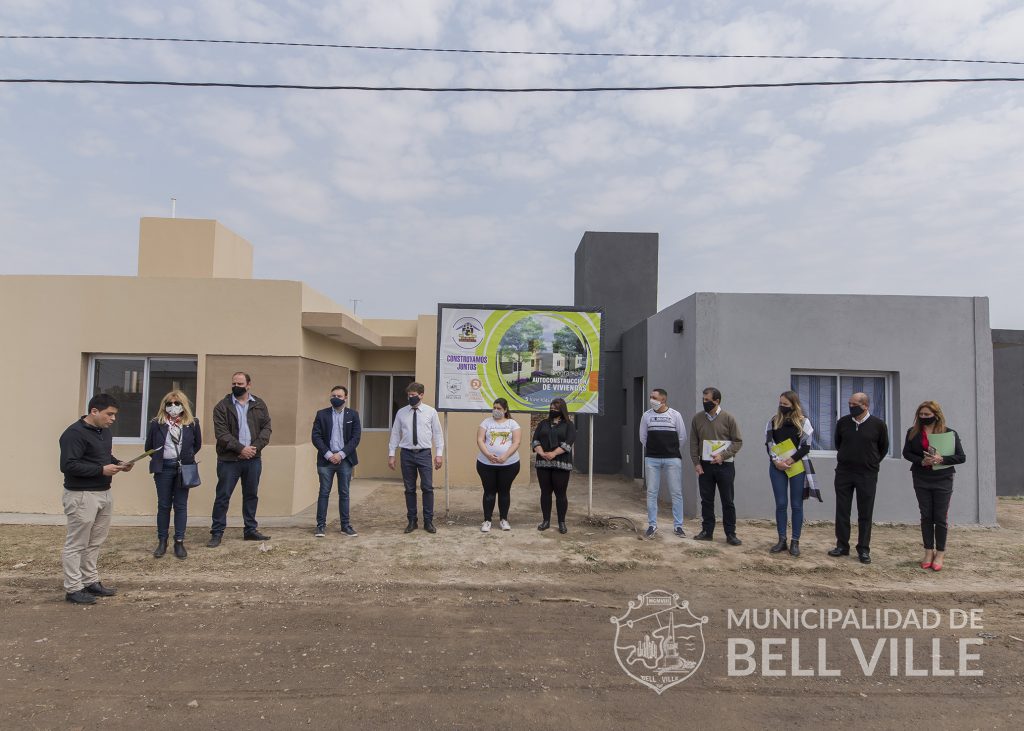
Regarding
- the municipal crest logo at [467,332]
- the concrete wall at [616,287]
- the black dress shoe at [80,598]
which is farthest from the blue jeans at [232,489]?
the concrete wall at [616,287]

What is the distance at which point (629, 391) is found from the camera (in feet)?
44.2

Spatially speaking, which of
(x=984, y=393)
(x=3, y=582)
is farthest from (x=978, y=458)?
(x=3, y=582)

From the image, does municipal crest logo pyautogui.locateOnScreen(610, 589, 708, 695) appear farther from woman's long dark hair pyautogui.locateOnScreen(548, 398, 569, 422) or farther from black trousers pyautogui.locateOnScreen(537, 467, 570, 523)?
woman's long dark hair pyautogui.locateOnScreen(548, 398, 569, 422)

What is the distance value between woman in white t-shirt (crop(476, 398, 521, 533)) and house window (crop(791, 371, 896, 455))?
4427 millimetres

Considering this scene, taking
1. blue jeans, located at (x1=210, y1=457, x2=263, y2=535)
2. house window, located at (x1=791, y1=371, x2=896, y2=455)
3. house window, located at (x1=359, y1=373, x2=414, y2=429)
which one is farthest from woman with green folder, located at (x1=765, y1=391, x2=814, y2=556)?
house window, located at (x1=359, y1=373, x2=414, y2=429)

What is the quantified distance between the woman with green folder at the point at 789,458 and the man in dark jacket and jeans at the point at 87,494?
6.41 meters

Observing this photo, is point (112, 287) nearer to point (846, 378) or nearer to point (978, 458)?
point (846, 378)

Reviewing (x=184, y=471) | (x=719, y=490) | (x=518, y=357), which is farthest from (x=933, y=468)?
(x=184, y=471)

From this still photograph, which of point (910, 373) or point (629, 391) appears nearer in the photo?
point (910, 373)

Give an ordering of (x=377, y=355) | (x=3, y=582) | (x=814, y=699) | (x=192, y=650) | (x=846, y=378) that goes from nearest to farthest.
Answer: (x=814, y=699), (x=192, y=650), (x=3, y=582), (x=846, y=378), (x=377, y=355)

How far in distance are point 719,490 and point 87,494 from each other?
637 cm

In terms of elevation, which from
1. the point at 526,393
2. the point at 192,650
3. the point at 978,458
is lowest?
the point at 192,650

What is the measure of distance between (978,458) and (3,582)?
11.7 metres

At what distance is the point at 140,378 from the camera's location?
8.34 meters
